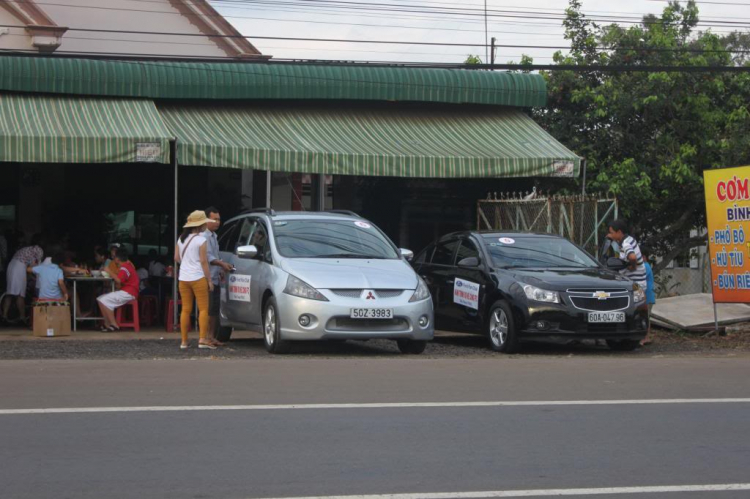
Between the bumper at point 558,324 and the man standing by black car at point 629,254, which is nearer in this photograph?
the bumper at point 558,324

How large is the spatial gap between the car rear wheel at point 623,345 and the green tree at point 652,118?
23.3 feet

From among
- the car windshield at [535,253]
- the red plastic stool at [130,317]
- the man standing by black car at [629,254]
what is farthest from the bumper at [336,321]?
the red plastic stool at [130,317]

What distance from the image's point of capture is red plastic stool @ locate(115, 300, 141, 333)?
16422mm

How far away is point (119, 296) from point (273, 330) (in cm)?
442

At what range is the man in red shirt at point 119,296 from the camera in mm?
16188

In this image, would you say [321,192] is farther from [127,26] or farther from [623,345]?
[127,26]

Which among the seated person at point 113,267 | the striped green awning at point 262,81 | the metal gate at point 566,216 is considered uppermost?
the striped green awning at point 262,81

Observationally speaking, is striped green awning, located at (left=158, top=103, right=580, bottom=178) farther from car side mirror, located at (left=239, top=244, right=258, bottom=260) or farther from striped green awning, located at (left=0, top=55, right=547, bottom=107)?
car side mirror, located at (left=239, top=244, right=258, bottom=260)

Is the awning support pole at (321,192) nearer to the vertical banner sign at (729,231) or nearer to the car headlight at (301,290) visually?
the vertical banner sign at (729,231)

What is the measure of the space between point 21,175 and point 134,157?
23.7 ft

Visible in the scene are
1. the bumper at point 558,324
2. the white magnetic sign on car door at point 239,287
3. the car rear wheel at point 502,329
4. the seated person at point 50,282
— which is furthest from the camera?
the seated person at point 50,282

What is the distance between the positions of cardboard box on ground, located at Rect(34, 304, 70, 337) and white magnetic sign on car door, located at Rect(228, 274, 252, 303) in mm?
2641

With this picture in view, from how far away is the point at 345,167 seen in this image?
55.9ft

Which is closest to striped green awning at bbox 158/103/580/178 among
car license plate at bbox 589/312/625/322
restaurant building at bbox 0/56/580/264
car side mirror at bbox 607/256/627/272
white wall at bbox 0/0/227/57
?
restaurant building at bbox 0/56/580/264
